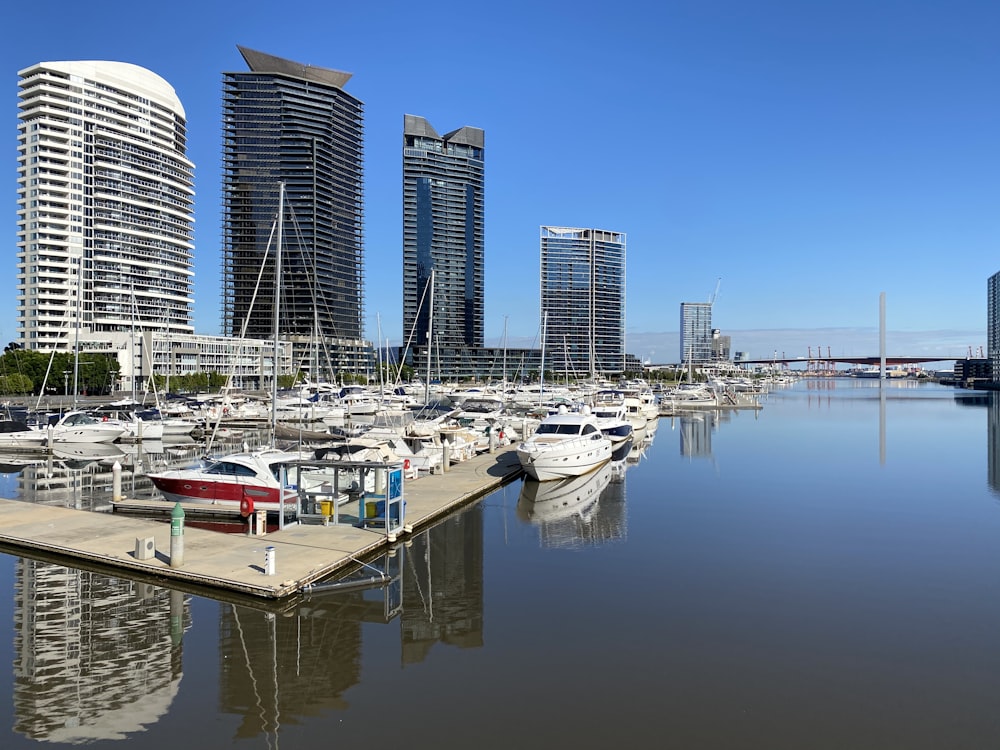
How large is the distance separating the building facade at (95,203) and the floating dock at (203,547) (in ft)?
449

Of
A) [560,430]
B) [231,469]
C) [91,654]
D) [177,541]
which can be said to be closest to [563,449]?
[560,430]

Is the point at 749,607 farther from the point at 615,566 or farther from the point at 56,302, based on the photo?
the point at 56,302

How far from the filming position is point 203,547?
21672 millimetres

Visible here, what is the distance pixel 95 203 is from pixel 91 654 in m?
179

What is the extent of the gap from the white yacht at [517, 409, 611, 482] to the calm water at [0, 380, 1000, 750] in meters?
9.80

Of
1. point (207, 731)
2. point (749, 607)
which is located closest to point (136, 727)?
point (207, 731)

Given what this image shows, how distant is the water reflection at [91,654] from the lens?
12352mm

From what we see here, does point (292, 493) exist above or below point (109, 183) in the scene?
below

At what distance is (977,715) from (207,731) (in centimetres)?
1414

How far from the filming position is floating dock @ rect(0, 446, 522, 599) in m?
18.9

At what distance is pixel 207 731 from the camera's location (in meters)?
12.1

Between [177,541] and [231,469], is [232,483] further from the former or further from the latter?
[177,541]

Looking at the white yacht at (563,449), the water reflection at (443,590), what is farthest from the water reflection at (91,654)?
the white yacht at (563,449)

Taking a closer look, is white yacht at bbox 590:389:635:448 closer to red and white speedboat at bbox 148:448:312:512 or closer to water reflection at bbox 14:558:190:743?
red and white speedboat at bbox 148:448:312:512
